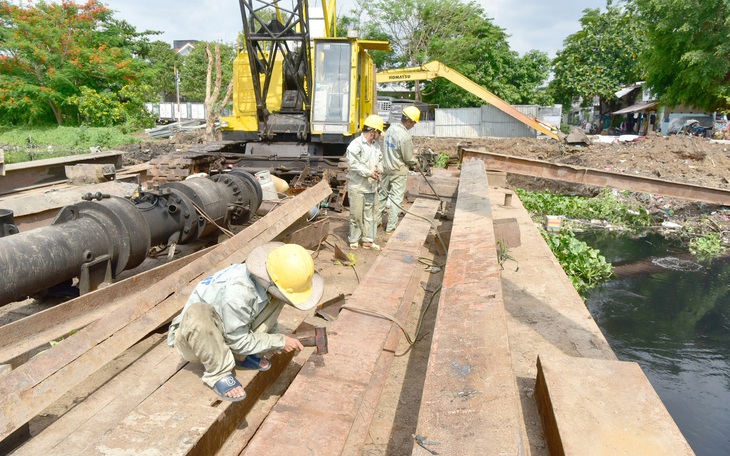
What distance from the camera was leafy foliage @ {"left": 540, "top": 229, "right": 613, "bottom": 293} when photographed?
21.7ft

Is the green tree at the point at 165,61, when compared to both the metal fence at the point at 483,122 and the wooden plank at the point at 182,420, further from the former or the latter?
the wooden plank at the point at 182,420

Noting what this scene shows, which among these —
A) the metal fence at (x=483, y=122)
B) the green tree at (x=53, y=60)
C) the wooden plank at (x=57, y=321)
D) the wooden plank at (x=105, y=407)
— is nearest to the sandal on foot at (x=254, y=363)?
the wooden plank at (x=105, y=407)

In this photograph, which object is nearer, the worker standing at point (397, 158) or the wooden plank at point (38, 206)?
the wooden plank at point (38, 206)

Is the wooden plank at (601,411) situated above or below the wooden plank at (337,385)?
above

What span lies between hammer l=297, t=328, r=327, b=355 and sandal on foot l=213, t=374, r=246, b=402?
0.49 metres

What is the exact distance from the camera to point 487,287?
3.63 meters

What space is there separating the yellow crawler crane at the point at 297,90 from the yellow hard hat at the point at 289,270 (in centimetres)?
650

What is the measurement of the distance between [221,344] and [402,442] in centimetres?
115

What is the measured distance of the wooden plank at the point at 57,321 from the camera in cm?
320

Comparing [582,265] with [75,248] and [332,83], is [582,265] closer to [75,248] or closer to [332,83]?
[332,83]

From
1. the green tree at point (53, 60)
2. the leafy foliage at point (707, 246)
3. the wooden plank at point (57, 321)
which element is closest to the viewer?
the wooden plank at point (57, 321)

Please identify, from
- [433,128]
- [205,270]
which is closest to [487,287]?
[205,270]

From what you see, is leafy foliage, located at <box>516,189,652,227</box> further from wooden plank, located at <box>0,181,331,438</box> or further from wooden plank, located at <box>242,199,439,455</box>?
wooden plank, located at <box>0,181,331,438</box>

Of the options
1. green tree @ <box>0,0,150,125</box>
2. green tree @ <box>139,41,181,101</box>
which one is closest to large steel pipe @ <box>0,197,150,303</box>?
green tree @ <box>0,0,150,125</box>
